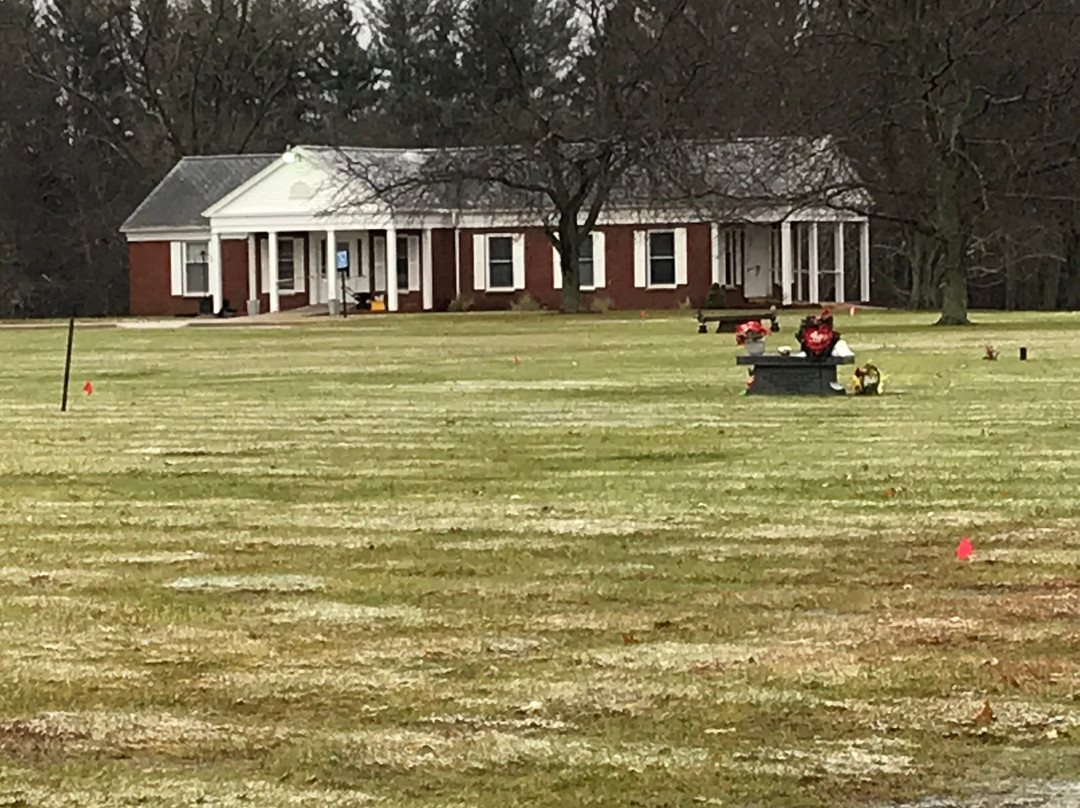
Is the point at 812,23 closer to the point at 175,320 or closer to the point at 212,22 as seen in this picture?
the point at 175,320

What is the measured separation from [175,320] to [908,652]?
2266 inches

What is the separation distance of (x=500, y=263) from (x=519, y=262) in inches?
26.3

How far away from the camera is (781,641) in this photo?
9672 millimetres

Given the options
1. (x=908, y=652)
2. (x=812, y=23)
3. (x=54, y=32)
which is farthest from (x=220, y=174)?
(x=908, y=652)

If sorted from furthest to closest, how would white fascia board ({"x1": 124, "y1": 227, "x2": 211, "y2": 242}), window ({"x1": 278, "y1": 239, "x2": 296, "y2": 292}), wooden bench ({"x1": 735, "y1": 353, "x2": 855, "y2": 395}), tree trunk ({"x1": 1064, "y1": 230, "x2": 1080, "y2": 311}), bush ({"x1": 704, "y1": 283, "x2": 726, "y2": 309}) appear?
tree trunk ({"x1": 1064, "y1": 230, "x2": 1080, "y2": 311}) < white fascia board ({"x1": 124, "y1": 227, "x2": 211, "y2": 242}) < window ({"x1": 278, "y1": 239, "x2": 296, "y2": 292}) < bush ({"x1": 704, "y1": 283, "x2": 726, "y2": 309}) < wooden bench ({"x1": 735, "y1": 353, "x2": 855, "y2": 395})

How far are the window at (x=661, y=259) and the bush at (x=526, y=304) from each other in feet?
11.2

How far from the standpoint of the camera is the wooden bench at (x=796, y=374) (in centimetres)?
2481

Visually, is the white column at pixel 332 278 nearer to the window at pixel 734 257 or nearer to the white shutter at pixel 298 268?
the white shutter at pixel 298 268

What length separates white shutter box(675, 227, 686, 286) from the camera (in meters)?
68.5

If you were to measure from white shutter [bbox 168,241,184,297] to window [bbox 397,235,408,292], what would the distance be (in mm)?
6564

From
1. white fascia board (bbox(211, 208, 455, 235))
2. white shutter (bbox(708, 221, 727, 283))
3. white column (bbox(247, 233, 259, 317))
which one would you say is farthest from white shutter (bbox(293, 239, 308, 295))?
white shutter (bbox(708, 221, 727, 283))

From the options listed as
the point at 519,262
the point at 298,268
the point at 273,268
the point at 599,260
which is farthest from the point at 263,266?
the point at 599,260

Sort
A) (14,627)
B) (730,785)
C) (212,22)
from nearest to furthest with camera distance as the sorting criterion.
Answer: (730,785) < (14,627) < (212,22)

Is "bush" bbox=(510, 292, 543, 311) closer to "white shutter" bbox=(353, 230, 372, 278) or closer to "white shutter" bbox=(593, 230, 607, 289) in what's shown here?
"white shutter" bbox=(593, 230, 607, 289)
